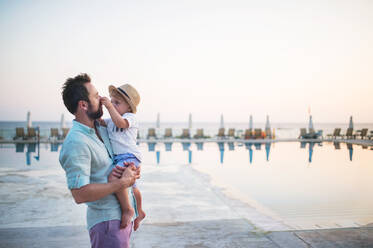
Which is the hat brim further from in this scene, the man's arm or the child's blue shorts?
the man's arm

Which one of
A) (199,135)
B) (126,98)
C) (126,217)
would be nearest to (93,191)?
(126,217)

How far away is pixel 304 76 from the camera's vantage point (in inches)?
783

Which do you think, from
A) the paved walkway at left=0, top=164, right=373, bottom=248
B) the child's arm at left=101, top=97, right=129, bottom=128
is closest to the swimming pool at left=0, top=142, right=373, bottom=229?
the paved walkway at left=0, top=164, right=373, bottom=248

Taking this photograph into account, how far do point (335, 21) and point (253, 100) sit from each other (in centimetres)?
2139

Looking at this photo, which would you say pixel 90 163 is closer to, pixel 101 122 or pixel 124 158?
pixel 124 158

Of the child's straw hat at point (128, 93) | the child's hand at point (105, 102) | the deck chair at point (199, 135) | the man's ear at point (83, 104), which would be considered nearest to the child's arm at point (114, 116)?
the child's hand at point (105, 102)

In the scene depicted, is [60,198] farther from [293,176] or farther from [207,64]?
[207,64]

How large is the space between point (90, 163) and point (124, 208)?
11.1 inches

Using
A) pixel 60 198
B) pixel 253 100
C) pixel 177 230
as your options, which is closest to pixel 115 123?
pixel 177 230

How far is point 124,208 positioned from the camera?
1.29 metres

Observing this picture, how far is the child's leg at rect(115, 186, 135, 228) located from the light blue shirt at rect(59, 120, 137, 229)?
0.8 inches

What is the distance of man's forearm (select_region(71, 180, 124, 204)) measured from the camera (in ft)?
3.68

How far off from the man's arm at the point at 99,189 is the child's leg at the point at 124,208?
0.07m

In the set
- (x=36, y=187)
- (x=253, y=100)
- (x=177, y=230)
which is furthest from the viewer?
(x=253, y=100)
